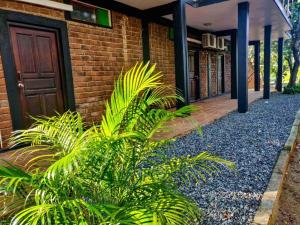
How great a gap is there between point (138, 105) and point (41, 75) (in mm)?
2960

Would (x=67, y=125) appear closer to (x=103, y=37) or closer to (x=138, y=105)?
(x=138, y=105)

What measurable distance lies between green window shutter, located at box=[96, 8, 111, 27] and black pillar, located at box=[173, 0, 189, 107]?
1.40 m

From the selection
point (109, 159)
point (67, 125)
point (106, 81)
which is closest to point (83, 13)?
point (106, 81)

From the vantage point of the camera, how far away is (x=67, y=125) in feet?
3.99

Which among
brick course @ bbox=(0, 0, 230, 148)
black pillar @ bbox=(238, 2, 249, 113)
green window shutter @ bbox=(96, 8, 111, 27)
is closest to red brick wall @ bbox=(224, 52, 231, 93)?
black pillar @ bbox=(238, 2, 249, 113)

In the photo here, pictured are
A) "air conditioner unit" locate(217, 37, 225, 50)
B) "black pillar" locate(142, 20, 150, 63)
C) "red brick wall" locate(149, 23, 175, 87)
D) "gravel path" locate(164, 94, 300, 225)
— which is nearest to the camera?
"gravel path" locate(164, 94, 300, 225)

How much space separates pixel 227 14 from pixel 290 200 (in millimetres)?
5647

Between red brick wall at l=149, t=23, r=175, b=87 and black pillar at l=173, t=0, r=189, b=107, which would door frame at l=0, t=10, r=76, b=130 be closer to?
black pillar at l=173, t=0, r=189, b=107

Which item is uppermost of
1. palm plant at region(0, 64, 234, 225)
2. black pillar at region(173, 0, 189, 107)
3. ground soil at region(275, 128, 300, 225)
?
black pillar at region(173, 0, 189, 107)

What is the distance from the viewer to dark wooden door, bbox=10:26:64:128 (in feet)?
10.7

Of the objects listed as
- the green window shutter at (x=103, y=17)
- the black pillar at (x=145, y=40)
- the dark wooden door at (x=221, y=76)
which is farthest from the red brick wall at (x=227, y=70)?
the green window shutter at (x=103, y=17)

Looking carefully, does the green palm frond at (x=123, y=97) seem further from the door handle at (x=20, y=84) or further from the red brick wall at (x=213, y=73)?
the red brick wall at (x=213, y=73)

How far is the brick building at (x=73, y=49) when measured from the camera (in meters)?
3.14

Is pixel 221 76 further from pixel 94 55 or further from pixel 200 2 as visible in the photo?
pixel 94 55
